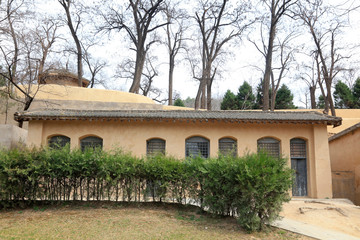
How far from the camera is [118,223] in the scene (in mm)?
8070

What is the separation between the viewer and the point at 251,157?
8.12 meters

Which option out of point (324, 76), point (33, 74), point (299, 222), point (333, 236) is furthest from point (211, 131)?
point (324, 76)

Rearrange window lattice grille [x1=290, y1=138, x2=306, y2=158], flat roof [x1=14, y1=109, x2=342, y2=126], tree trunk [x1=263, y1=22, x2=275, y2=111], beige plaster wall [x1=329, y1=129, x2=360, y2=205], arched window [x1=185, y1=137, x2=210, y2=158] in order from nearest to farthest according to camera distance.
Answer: flat roof [x1=14, y1=109, x2=342, y2=126] → beige plaster wall [x1=329, y1=129, x2=360, y2=205] → arched window [x1=185, y1=137, x2=210, y2=158] → window lattice grille [x1=290, y1=138, x2=306, y2=158] → tree trunk [x1=263, y1=22, x2=275, y2=111]

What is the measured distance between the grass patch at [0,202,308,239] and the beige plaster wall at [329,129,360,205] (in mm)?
8988

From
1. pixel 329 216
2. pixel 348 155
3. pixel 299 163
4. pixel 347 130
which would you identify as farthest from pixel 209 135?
pixel 348 155

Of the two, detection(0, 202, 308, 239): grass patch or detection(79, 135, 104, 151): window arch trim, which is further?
detection(79, 135, 104, 151): window arch trim

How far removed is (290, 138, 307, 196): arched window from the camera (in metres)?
15.3

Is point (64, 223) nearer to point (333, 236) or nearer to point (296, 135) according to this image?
point (333, 236)

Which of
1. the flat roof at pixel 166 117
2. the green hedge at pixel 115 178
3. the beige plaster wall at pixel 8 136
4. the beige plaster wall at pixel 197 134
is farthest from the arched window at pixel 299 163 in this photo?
the beige plaster wall at pixel 8 136

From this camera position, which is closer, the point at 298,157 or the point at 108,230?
the point at 108,230

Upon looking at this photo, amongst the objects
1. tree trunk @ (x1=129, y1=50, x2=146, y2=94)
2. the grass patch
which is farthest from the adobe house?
tree trunk @ (x1=129, y1=50, x2=146, y2=94)

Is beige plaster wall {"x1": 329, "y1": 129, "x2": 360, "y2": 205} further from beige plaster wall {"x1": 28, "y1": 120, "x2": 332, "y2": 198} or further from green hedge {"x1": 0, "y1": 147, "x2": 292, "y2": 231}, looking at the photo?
green hedge {"x1": 0, "y1": 147, "x2": 292, "y2": 231}

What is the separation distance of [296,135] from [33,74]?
1433cm

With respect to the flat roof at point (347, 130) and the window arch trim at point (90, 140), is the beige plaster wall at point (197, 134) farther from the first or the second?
the flat roof at point (347, 130)
